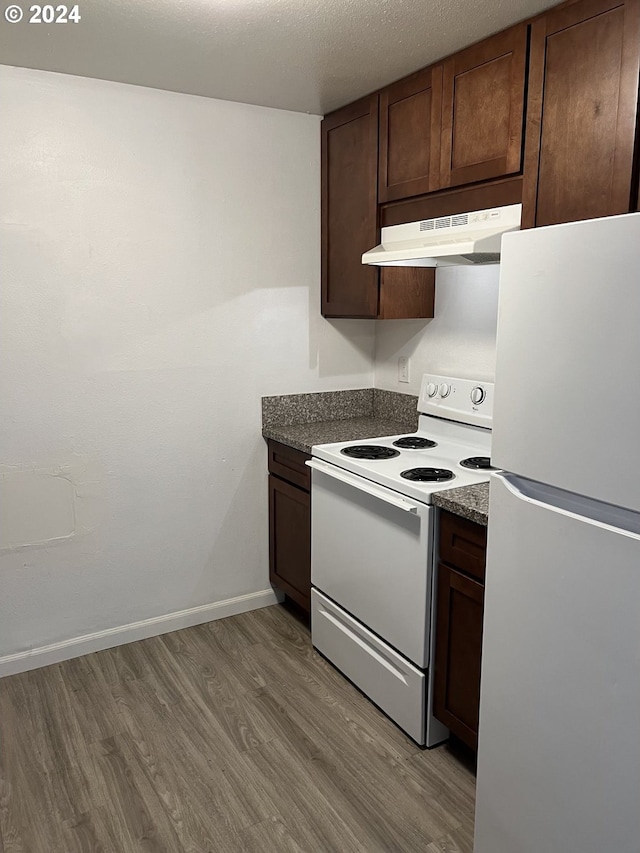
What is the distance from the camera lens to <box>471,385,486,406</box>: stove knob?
262 cm

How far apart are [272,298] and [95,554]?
1367 millimetres

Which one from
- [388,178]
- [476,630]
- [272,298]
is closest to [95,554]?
[272,298]

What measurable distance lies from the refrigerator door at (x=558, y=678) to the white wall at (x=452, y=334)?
51.0 inches

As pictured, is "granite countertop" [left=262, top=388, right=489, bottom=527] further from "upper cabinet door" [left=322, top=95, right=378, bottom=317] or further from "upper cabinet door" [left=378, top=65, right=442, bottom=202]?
"upper cabinet door" [left=378, top=65, right=442, bottom=202]

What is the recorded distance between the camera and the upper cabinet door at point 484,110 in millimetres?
2020

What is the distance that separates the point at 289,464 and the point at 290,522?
0.27 meters

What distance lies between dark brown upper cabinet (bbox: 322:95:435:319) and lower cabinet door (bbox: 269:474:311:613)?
0.87 meters

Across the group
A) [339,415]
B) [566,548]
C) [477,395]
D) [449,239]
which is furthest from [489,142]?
[339,415]

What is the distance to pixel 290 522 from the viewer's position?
300 centimetres

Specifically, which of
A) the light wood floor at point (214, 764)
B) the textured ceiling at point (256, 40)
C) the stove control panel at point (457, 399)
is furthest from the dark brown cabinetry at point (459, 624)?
the textured ceiling at point (256, 40)

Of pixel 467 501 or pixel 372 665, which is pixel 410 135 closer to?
pixel 467 501

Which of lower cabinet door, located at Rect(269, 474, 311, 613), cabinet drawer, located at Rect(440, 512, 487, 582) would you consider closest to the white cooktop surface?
cabinet drawer, located at Rect(440, 512, 487, 582)

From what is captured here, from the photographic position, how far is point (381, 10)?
6.36 ft

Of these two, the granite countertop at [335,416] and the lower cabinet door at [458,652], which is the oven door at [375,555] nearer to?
the lower cabinet door at [458,652]
